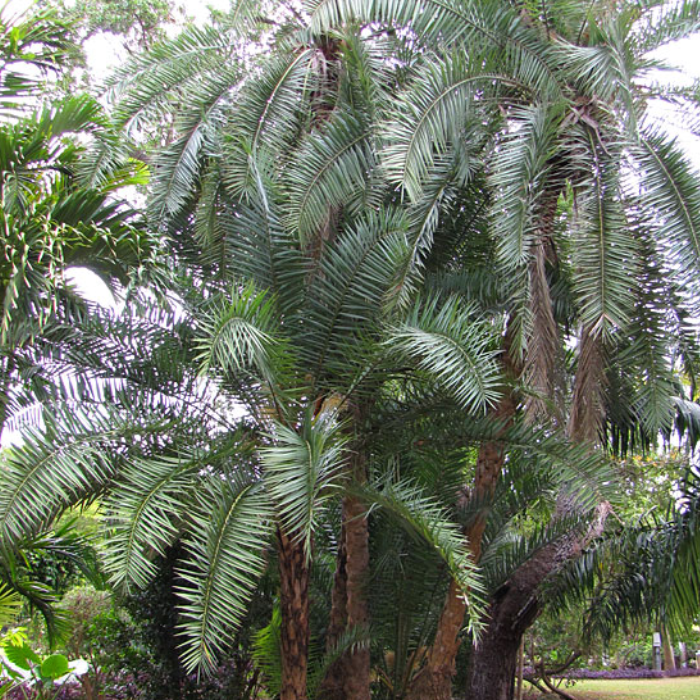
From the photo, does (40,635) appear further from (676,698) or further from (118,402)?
(676,698)

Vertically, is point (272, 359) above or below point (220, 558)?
above

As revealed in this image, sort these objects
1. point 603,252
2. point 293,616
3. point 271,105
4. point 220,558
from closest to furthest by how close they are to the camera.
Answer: point 220,558, point 603,252, point 293,616, point 271,105

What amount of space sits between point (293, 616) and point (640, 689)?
11.2 m

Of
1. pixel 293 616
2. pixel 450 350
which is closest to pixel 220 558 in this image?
pixel 293 616

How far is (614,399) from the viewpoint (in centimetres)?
910

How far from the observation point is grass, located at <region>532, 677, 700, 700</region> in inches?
532

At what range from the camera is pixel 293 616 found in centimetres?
696

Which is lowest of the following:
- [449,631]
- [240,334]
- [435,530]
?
[449,631]

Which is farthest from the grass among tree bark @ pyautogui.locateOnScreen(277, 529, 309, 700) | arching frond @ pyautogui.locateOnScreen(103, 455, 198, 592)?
arching frond @ pyautogui.locateOnScreen(103, 455, 198, 592)

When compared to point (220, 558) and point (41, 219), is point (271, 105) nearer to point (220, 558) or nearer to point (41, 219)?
point (41, 219)

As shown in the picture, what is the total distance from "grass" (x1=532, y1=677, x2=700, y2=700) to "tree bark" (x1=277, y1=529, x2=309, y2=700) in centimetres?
814

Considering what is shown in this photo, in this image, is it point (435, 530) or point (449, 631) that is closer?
point (435, 530)

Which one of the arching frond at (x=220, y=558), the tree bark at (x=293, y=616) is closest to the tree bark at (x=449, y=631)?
the tree bark at (x=293, y=616)

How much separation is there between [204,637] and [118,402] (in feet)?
8.90
